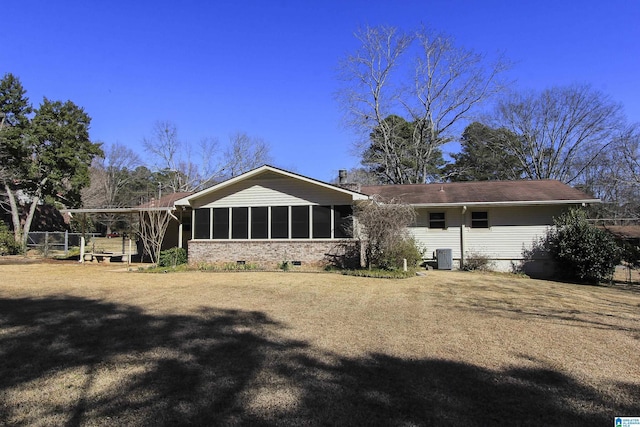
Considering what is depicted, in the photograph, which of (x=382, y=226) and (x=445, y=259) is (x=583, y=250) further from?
(x=382, y=226)

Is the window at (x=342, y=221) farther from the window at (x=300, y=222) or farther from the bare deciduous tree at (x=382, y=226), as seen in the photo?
the window at (x=300, y=222)

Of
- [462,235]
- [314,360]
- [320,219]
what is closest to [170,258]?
[320,219]

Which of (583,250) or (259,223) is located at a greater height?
(259,223)

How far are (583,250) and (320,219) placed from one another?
31.2ft

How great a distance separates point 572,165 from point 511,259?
71.9ft

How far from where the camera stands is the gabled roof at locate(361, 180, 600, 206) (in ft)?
51.5

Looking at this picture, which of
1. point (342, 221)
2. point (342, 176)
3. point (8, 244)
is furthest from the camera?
point (8, 244)

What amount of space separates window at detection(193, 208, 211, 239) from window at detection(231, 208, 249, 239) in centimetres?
110

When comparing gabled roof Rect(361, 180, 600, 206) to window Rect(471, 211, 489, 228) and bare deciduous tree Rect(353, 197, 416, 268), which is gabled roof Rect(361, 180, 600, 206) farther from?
bare deciduous tree Rect(353, 197, 416, 268)

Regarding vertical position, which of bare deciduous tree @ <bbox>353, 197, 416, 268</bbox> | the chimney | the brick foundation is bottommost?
the brick foundation

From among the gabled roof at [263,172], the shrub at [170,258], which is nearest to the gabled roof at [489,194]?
A: the gabled roof at [263,172]

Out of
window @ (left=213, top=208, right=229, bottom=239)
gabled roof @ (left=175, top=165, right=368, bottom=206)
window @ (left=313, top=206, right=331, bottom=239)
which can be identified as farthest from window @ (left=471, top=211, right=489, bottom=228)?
window @ (left=213, top=208, right=229, bottom=239)

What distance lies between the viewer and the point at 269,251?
1650cm

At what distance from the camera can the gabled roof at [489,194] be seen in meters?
15.7
